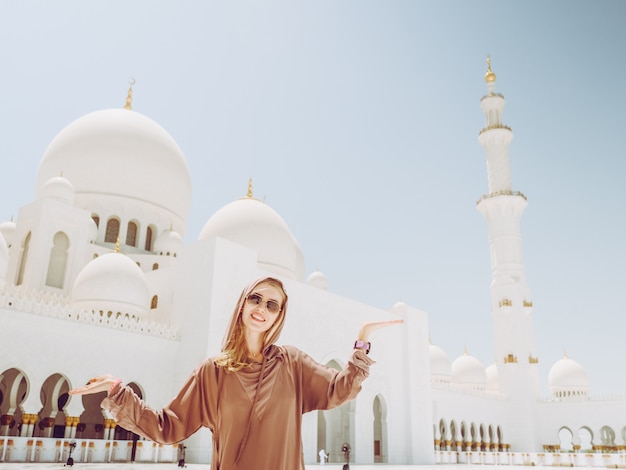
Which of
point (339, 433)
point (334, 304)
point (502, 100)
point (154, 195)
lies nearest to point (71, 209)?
point (154, 195)

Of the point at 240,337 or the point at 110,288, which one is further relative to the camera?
the point at 110,288

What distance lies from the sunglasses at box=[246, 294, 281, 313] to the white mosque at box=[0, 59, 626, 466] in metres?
11.5

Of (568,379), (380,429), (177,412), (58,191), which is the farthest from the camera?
(568,379)

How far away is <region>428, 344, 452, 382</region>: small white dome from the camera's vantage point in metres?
29.9

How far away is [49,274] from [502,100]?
22893 mm

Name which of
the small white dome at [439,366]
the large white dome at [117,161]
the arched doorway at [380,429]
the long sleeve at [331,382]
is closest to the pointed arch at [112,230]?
the large white dome at [117,161]

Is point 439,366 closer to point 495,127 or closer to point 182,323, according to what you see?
point 495,127

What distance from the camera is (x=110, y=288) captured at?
1491 centimetres

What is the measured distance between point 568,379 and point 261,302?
33565 mm

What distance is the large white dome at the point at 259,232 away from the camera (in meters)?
19.6

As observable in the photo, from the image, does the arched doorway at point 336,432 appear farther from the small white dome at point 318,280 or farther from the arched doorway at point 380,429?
the small white dome at point 318,280

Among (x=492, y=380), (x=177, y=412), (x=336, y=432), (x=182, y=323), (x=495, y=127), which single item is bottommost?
(x=177, y=412)

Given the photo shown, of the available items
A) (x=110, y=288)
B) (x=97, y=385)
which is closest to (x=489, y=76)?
(x=110, y=288)

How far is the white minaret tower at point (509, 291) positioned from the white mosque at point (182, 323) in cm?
7
